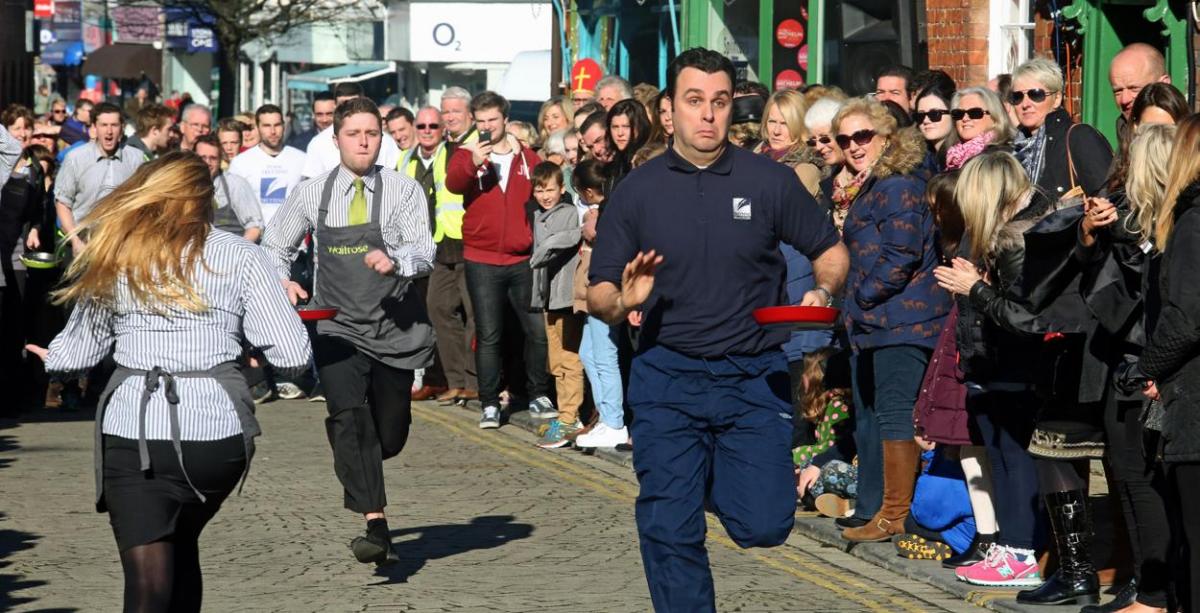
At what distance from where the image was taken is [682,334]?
22.9ft

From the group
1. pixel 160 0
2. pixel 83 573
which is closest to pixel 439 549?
pixel 83 573

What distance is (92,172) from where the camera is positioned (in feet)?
50.4

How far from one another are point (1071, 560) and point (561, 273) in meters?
6.40

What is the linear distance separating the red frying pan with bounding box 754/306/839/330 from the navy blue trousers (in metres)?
0.58

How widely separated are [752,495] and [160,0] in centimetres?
4615

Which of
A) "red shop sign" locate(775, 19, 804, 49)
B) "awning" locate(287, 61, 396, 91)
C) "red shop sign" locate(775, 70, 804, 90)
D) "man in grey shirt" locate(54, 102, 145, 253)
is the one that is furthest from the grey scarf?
"awning" locate(287, 61, 396, 91)

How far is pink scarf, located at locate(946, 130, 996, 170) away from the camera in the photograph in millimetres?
9812

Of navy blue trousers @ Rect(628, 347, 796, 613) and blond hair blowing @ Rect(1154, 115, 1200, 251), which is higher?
blond hair blowing @ Rect(1154, 115, 1200, 251)

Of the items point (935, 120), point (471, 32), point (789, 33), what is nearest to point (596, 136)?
point (935, 120)

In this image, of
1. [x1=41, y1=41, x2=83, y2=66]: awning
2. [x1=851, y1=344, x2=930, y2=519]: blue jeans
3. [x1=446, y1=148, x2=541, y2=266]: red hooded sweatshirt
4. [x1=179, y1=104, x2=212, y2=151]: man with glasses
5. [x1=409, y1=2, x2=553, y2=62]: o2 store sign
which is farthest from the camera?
[x1=41, y1=41, x2=83, y2=66]: awning

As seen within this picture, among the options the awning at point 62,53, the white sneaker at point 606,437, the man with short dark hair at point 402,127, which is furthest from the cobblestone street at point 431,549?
the awning at point 62,53

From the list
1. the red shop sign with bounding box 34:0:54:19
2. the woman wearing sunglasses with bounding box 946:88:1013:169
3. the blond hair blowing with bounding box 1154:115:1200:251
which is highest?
the red shop sign with bounding box 34:0:54:19

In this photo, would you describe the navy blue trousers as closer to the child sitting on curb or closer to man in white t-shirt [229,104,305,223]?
the child sitting on curb

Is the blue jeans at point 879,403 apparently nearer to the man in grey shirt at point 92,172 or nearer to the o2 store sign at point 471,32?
the man in grey shirt at point 92,172
